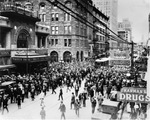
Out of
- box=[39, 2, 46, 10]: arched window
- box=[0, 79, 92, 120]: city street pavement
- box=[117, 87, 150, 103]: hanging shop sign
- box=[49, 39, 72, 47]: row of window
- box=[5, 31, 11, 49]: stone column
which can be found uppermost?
box=[39, 2, 46, 10]: arched window

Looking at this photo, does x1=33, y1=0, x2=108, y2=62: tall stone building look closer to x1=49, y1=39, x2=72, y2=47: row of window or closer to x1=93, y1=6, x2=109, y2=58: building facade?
x1=49, y1=39, x2=72, y2=47: row of window

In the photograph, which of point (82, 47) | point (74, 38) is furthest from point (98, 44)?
point (74, 38)

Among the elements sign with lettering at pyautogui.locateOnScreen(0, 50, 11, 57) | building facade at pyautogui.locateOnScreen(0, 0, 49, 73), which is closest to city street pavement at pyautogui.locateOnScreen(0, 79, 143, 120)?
building facade at pyautogui.locateOnScreen(0, 0, 49, 73)

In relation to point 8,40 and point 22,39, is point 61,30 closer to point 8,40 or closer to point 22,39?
point 22,39

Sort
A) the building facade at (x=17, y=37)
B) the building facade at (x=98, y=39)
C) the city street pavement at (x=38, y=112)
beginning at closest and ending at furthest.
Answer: the city street pavement at (x=38, y=112), the building facade at (x=17, y=37), the building facade at (x=98, y=39)

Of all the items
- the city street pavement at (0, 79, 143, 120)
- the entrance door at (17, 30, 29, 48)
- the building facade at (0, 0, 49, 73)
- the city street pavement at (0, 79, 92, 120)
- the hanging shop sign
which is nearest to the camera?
the hanging shop sign

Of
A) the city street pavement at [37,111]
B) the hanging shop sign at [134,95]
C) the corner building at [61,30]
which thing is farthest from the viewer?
the corner building at [61,30]

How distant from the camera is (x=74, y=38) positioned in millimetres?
51812

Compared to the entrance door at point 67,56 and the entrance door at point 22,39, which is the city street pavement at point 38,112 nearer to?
the entrance door at point 22,39

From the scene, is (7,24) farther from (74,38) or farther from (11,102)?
(74,38)

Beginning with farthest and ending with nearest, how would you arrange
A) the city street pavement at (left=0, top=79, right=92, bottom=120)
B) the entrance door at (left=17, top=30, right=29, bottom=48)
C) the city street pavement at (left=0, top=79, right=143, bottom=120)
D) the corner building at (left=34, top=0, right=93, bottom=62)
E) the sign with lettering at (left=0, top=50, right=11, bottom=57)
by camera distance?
the corner building at (left=34, top=0, right=93, bottom=62), the entrance door at (left=17, top=30, right=29, bottom=48), the sign with lettering at (left=0, top=50, right=11, bottom=57), the city street pavement at (left=0, top=79, right=92, bottom=120), the city street pavement at (left=0, top=79, right=143, bottom=120)

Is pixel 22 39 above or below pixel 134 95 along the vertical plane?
above

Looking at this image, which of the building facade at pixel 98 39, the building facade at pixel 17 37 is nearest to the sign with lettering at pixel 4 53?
the building facade at pixel 17 37

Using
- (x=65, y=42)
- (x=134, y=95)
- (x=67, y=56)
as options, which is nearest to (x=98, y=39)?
(x=65, y=42)
